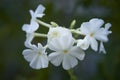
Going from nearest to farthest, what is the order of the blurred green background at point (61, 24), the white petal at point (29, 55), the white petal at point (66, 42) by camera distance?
the white petal at point (66, 42) < the white petal at point (29, 55) < the blurred green background at point (61, 24)

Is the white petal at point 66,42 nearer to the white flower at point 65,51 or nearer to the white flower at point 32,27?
the white flower at point 65,51

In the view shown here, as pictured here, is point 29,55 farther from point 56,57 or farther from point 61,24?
point 61,24

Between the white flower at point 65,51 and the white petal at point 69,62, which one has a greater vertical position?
the white flower at point 65,51

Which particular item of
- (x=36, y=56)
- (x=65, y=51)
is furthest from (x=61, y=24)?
(x=65, y=51)

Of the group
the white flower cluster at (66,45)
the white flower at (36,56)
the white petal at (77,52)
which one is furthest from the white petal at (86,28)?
the white flower at (36,56)

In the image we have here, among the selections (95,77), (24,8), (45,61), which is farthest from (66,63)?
(24,8)

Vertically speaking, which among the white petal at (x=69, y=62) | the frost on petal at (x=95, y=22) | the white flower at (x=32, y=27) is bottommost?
the white petal at (x=69, y=62)
